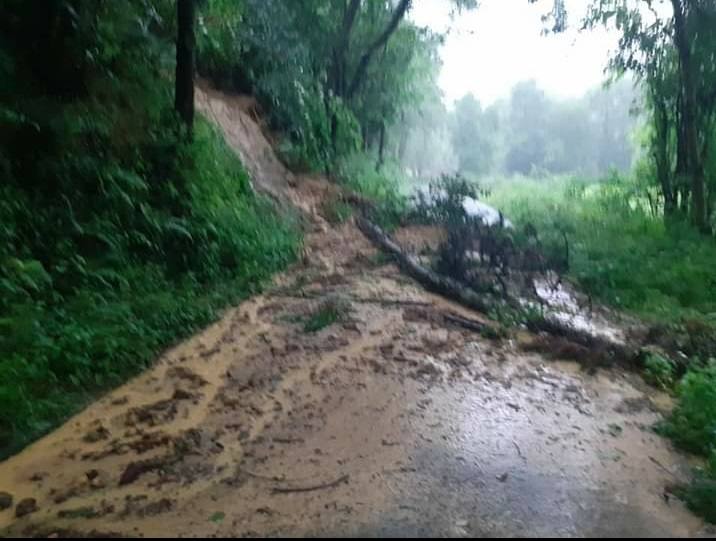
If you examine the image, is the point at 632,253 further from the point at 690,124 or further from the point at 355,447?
the point at 355,447

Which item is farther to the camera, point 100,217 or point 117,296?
point 100,217

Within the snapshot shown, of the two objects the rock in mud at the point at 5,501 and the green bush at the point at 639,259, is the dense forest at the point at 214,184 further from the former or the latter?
the rock in mud at the point at 5,501

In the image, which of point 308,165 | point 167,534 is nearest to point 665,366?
point 167,534

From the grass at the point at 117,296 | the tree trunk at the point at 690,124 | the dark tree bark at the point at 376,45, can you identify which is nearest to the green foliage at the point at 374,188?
the dark tree bark at the point at 376,45

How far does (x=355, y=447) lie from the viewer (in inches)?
207

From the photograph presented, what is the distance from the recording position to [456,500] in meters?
4.49

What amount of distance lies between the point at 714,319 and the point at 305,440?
583cm

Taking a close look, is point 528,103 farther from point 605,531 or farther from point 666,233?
point 605,531

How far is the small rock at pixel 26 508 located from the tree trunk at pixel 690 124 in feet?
43.1

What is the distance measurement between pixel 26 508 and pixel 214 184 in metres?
6.93

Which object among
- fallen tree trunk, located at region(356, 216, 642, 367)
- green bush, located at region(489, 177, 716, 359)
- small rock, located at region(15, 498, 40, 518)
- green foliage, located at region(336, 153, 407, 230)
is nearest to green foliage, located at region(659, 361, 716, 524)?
fallen tree trunk, located at region(356, 216, 642, 367)

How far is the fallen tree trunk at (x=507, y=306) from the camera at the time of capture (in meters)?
7.26

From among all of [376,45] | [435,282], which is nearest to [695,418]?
[435,282]

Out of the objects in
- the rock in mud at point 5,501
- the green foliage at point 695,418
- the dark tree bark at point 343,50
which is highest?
the dark tree bark at point 343,50
